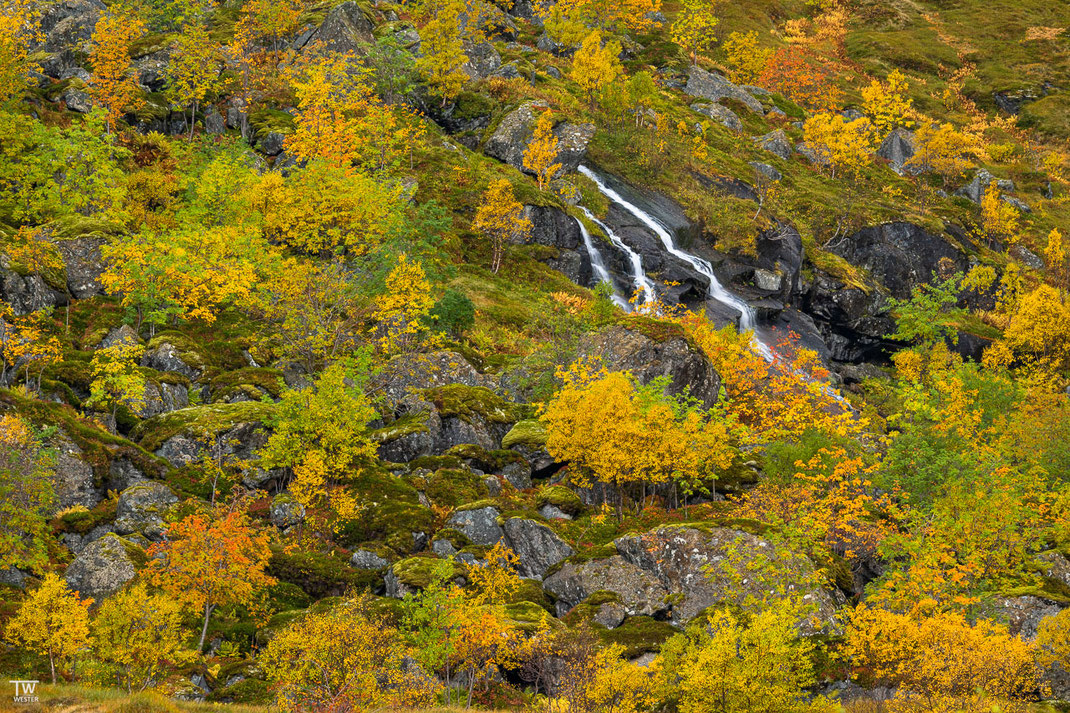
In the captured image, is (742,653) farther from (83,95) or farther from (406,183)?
(83,95)

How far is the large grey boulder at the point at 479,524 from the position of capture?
34500 millimetres

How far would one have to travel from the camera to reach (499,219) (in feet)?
209


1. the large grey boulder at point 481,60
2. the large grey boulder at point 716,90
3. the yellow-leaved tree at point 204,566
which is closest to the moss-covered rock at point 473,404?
the yellow-leaved tree at point 204,566

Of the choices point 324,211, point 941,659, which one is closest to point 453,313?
point 324,211

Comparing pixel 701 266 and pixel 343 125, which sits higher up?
pixel 343 125

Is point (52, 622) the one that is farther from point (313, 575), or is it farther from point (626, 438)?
point (626, 438)

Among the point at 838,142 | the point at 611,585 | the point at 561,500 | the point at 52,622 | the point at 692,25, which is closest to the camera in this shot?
the point at 52,622

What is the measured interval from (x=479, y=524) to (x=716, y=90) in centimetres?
9503

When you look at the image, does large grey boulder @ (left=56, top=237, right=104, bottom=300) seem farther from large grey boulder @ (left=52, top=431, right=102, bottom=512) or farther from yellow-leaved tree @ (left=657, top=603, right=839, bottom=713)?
yellow-leaved tree @ (left=657, top=603, right=839, bottom=713)

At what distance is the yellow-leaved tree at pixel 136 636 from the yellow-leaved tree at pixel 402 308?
22.7 metres

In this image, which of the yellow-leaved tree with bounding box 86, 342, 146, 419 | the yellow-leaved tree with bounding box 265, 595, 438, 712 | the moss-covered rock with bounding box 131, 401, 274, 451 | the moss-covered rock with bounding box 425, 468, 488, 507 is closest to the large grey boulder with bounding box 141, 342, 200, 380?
the yellow-leaved tree with bounding box 86, 342, 146, 419

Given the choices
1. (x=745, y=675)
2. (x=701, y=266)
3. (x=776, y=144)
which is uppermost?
(x=745, y=675)

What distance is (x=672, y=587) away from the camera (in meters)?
32.9

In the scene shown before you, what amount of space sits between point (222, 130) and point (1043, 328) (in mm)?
75007
